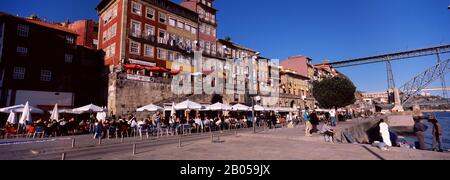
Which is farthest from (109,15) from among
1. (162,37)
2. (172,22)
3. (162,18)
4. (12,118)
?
(12,118)

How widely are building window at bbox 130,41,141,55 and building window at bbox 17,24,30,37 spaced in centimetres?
1155

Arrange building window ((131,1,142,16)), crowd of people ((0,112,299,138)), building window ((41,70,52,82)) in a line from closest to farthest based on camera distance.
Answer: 1. crowd of people ((0,112,299,138))
2. building window ((41,70,52,82))
3. building window ((131,1,142,16))

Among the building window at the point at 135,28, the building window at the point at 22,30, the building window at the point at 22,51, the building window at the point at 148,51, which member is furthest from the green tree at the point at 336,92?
the building window at the point at 22,30

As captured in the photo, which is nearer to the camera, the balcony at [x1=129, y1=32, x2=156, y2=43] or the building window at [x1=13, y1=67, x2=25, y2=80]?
the building window at [x1=13, y1=67, x2=25, y2=80]

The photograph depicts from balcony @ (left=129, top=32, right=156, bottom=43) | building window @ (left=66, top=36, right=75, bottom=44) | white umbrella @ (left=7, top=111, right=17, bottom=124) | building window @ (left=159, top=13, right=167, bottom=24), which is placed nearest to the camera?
white umbrella @ (left=7, top=111, right=17, bottom=124)

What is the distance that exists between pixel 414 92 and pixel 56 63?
72.4 metres

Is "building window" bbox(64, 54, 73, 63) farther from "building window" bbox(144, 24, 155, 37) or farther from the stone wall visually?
"building window" bbox(144, 24, 155, 37)

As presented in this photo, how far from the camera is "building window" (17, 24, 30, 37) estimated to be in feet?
93.7

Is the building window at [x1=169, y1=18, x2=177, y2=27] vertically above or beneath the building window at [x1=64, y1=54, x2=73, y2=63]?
above

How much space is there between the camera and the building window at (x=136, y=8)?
32.8 metres

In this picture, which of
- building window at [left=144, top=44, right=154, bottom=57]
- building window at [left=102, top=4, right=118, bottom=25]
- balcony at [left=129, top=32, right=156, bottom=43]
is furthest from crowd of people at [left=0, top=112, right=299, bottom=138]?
building window at [left=102, top=4, right=118, bottom=25]

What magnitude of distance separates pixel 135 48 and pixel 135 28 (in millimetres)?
2738
